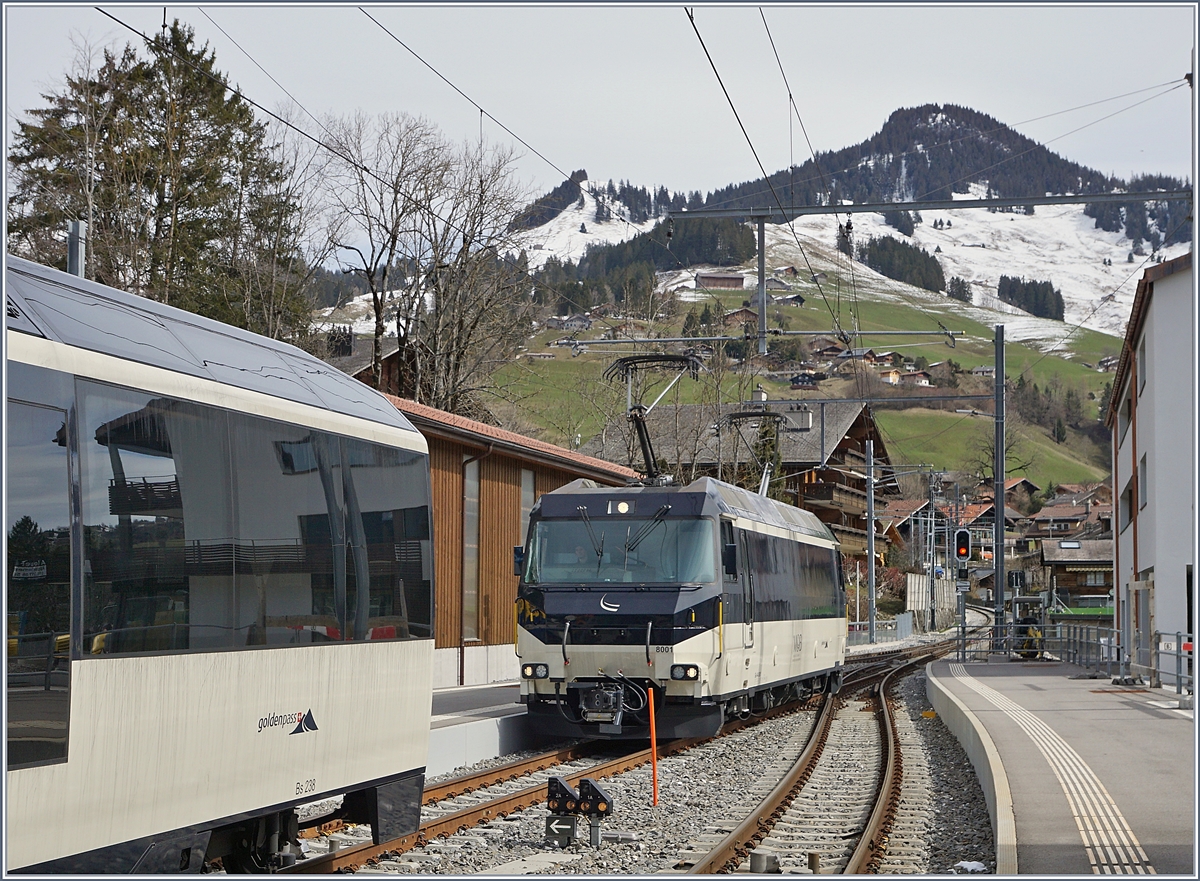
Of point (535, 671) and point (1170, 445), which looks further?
point (1170, 445)

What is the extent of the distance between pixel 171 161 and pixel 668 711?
28.4m

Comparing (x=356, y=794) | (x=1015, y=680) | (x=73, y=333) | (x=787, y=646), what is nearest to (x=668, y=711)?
(x=787, y=646)

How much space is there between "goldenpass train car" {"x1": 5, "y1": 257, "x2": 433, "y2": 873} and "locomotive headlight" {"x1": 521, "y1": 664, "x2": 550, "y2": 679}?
6.56 m

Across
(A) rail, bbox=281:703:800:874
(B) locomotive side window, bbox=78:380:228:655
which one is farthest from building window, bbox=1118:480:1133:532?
(B) locomotive side window, bbox=78:380:228:655

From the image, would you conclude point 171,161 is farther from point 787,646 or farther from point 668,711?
point 668,711

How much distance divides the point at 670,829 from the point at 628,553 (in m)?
5.49

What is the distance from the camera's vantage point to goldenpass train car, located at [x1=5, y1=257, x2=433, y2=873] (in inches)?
213

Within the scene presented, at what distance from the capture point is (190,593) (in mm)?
6480

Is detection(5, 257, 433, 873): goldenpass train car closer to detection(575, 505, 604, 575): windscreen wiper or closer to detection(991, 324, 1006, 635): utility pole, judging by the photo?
detection(575, 505, 604, 575): windscreen wiper

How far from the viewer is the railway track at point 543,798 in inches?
368

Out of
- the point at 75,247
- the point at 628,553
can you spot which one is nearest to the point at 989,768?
the point at 628,553

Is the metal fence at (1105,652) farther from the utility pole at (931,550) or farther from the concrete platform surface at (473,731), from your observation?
the utility pole at (931,550)

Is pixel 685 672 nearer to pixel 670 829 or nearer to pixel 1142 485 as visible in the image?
pixel 670 829

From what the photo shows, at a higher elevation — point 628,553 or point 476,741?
point 628,553
